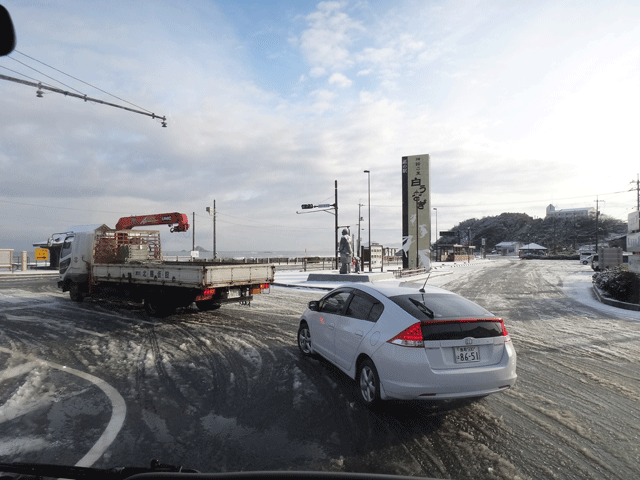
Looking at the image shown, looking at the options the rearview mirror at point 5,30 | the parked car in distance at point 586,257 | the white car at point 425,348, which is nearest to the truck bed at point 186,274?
the white car at point 425,348

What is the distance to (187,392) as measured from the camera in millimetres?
4855

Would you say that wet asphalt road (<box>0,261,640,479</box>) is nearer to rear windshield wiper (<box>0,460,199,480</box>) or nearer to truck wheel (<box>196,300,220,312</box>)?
rear windshield wiper (<box>0,460,199,480</box>)

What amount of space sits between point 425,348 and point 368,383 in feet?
2.99

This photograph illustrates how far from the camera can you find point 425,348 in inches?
155

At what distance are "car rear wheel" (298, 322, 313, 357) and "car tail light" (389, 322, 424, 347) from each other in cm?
258

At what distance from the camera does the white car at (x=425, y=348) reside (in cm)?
388

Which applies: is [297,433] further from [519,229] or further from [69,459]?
[519,229]

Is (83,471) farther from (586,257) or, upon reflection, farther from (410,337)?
(586,257)

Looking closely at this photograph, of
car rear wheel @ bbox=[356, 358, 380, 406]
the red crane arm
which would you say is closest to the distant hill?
the red crane arm

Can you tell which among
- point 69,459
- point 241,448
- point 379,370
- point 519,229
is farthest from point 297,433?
point 519,229

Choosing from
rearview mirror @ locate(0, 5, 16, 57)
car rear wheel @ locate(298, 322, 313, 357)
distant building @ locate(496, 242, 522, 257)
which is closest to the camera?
rearview mirror @ locate(0, 5, 16, 57)

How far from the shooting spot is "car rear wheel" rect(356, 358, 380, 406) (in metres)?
4.23

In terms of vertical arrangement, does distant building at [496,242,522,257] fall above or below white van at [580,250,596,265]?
above

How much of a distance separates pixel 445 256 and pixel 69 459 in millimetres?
64686
